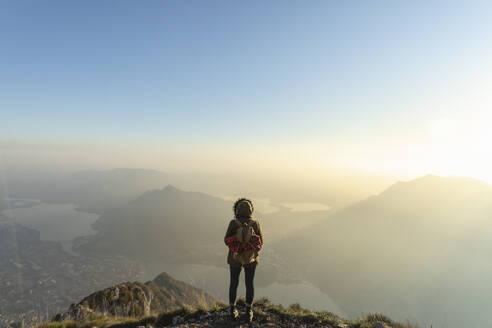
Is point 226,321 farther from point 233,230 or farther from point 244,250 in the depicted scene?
point 233,230

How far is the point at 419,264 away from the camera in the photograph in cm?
14188

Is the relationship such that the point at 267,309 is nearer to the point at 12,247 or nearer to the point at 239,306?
the point at 239,306

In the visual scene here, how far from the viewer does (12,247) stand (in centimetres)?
17950

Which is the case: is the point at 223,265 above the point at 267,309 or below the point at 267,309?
below

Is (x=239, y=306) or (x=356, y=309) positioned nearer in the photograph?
(x=239, y=306)

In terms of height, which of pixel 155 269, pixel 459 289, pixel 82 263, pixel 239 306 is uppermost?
pixel 239 306

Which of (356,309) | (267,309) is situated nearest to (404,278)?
(356,309)

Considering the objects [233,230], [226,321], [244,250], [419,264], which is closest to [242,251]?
[244,250]

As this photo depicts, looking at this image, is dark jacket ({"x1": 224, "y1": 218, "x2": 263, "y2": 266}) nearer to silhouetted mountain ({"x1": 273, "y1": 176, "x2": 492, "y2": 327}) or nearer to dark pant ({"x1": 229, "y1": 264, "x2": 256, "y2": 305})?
dark pant ({"x1": 229, "y1": 264, "x2": 256, "y2": 305})

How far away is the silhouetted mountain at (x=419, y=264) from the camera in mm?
110625

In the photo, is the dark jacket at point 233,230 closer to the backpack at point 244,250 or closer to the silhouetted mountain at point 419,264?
the backpack at point 244,250

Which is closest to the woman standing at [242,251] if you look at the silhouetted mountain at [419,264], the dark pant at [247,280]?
the dark pant at [247,280]

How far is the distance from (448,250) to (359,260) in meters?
58.0

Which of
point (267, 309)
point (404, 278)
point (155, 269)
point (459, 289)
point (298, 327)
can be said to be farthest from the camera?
point (155, 269)
